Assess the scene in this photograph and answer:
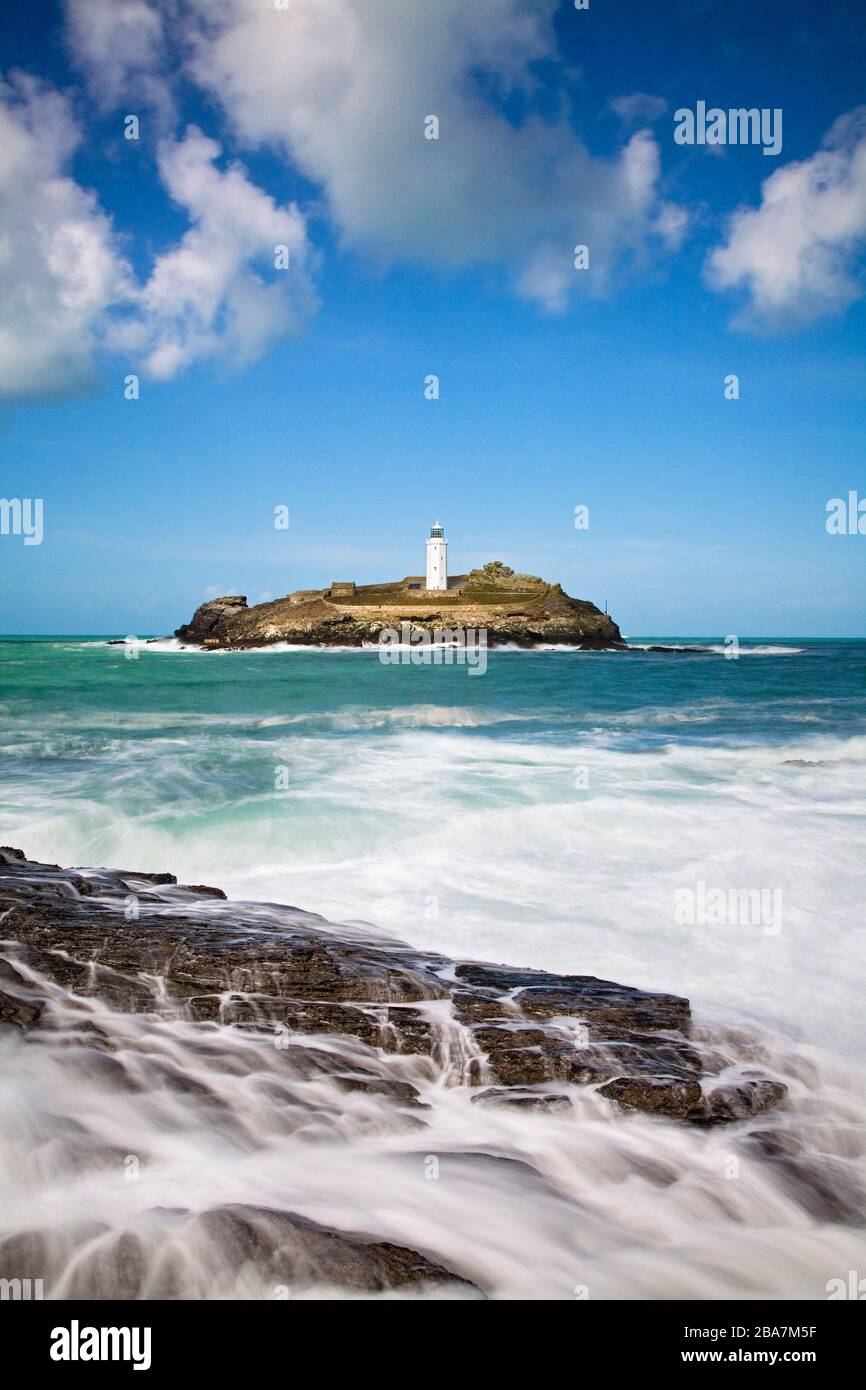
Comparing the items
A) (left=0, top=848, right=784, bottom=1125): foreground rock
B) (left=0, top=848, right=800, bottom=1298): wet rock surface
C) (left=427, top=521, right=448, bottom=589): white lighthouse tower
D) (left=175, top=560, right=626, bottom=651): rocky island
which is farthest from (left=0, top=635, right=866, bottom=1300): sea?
(left=427, top=521, right=448, bottom=589): white lighthouse tower

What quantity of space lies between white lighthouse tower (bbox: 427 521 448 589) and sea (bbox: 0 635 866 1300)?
98.4m

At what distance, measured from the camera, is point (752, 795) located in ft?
44.4

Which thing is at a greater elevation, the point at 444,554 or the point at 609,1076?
the point at 444,554

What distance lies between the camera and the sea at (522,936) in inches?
136

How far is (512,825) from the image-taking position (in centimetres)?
1154

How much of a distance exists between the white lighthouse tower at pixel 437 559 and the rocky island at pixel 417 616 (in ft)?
4.46

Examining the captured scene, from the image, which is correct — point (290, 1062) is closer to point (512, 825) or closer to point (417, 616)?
point (512, 825)

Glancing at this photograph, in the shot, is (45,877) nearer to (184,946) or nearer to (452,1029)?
(184,946)

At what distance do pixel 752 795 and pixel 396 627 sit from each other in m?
91.4

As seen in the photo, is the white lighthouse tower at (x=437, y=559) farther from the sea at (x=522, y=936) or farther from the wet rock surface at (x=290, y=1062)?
the wet rock surface at (x=290, y=1062)

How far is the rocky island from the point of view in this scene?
103812mm

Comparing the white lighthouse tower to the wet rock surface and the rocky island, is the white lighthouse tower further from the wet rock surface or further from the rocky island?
the wet rock surface

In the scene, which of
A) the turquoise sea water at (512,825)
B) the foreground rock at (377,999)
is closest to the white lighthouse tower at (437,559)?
the turquoise sea water at (512,825)

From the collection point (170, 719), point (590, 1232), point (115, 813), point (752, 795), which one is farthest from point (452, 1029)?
point (170, 719)
